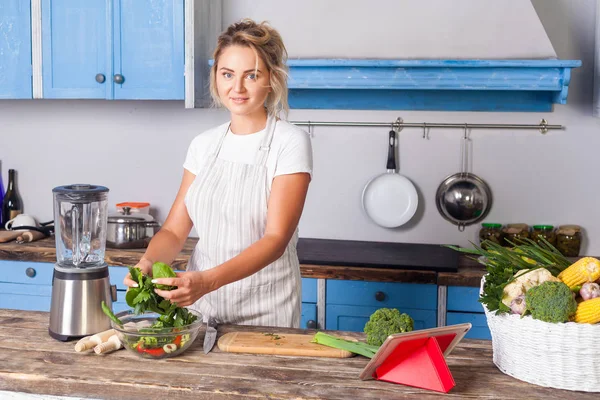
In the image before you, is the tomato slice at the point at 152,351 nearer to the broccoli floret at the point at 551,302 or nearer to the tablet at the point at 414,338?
the tablet at the point at 414,338

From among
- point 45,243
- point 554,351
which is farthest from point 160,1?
point 554,351

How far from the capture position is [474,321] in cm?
294

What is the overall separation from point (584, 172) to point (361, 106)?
1136mm

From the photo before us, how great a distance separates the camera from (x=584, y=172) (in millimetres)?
3426

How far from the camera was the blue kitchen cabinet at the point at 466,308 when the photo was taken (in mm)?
2926

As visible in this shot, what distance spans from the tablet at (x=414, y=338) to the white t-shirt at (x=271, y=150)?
2.39ft

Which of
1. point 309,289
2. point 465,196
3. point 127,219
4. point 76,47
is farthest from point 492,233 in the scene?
point 76,47

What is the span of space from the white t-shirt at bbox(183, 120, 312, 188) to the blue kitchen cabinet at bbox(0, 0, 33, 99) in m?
1.47

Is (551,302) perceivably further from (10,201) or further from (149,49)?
(10,201)

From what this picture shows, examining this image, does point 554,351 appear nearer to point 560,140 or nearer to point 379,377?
point 379,377

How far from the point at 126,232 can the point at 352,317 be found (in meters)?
1.11

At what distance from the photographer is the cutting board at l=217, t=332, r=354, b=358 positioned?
67.3 inches

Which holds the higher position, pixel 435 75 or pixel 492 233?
pixel 435 75

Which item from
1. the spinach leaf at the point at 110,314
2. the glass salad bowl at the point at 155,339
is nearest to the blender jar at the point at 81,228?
the spinach leaf at the point at 110,314
